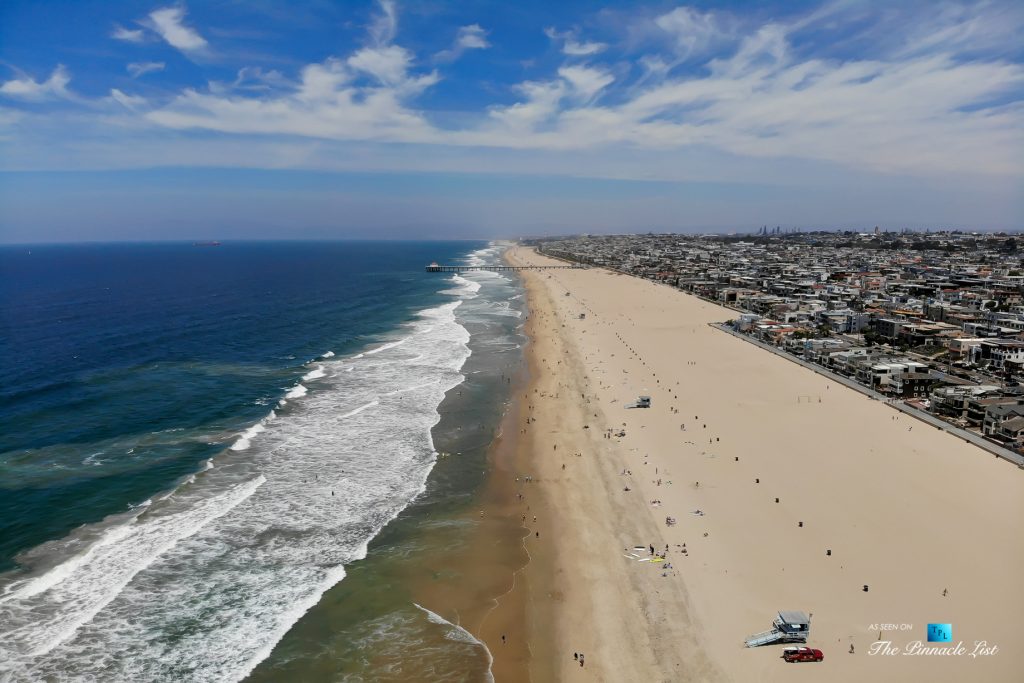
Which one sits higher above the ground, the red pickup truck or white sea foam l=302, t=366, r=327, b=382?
white sea foam l=302, t=366, r=327, b=382

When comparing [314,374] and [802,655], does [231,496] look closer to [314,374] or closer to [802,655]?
[314,374]

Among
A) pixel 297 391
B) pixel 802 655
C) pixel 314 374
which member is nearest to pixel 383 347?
pixel 314 374

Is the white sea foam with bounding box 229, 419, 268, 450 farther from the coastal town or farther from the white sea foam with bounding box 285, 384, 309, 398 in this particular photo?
the coastal town

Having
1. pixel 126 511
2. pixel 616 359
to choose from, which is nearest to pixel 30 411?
pixel 126 511

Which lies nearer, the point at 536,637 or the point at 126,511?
the point at 536,637

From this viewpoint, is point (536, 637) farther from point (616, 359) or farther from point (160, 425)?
point (616, 359)

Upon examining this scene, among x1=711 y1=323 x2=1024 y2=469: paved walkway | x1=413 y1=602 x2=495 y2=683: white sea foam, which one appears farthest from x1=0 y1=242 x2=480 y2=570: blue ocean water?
x1=711 y1=323 x2=1024 y2=469: paved walkway
